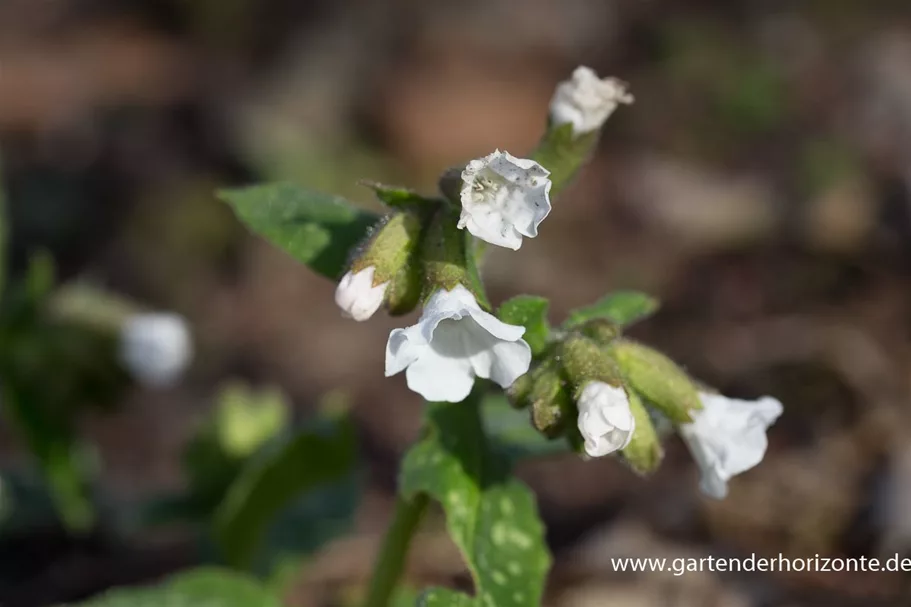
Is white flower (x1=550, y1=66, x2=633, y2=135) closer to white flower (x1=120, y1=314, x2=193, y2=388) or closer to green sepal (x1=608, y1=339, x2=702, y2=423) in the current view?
green sepal (x1=608, y1=339, x2=702, y2=423)

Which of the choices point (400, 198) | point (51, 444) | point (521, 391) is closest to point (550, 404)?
point (521, 391)

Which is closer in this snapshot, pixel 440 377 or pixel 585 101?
pixel 440 377

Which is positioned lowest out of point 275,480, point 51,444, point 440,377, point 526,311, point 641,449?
point 51,444

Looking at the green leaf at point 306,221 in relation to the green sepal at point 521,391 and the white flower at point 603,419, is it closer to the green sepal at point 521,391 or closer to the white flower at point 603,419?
the green sepal at point 521,391

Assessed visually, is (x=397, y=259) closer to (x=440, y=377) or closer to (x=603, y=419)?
(x=440, y=377)

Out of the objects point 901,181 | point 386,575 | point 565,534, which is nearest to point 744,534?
point 565,534

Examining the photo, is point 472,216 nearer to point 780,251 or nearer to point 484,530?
point 484,530
